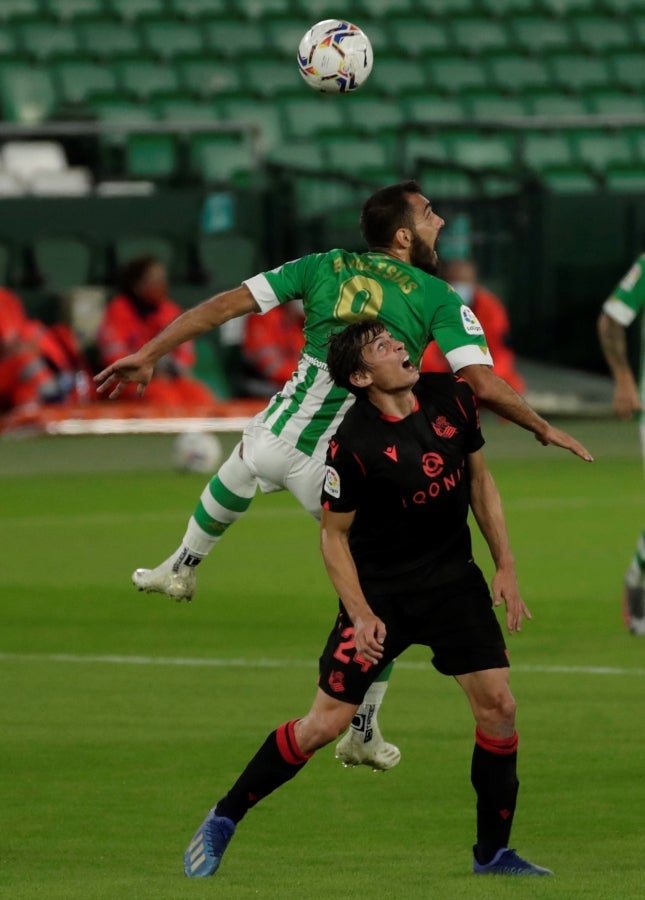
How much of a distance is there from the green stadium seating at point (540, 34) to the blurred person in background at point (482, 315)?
596cm

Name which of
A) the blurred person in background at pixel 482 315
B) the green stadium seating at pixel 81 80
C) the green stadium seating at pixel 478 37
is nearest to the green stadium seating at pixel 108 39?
the green stadium seating at pixel 81 80

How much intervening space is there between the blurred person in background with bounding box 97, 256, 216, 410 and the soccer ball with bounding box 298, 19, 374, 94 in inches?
508

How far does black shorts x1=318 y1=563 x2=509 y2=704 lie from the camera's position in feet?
20.1

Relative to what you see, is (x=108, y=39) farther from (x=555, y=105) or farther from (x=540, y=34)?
(x=540, y=34)

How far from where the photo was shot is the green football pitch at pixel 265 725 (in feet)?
20.7

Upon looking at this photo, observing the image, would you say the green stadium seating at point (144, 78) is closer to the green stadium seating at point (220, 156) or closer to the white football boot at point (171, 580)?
the green stadium seating at point (220, 156)

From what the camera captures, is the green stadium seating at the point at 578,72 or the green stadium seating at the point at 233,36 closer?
the green stadium seating at the point at 233,36

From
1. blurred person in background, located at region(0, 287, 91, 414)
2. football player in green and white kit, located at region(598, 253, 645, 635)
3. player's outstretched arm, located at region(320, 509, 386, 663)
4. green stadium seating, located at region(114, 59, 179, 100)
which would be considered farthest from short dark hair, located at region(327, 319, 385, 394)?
A: green stadium seating, located at region(114, 59, 179, 100)

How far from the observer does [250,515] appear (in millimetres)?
17312

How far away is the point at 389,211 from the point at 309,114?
62.0ft

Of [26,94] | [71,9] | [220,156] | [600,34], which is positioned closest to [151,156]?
[220,156]

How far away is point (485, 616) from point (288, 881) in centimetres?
99

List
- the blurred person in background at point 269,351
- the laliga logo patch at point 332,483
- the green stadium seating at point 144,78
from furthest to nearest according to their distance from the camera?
1. the green stadium seating at point 144,78
2. the blurred person in background at point 269,351
3. the laliga logo patch at point 332,483

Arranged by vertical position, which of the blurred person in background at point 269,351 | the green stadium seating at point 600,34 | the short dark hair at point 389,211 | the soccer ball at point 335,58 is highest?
the soccer ball at point 335,58
